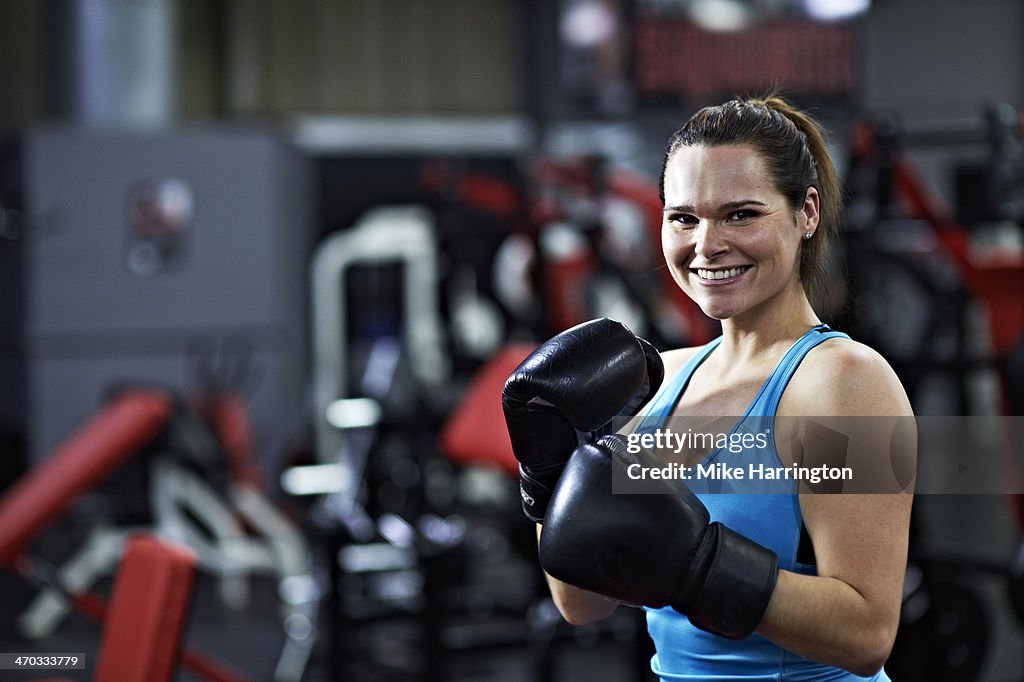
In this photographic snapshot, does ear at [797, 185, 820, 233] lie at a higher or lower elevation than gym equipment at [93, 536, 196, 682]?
higher

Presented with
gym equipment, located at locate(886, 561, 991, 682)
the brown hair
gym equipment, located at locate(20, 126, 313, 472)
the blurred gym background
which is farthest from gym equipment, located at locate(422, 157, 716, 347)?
the brown hair

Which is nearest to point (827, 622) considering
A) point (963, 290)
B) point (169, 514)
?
point (963, 290)

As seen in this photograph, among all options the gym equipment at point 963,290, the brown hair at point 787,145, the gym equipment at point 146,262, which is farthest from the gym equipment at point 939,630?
the gym equipment at point 146,262

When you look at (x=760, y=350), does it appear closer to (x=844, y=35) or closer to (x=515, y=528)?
(x=515, y=528)

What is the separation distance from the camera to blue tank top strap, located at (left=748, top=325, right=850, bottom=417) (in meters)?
0.94

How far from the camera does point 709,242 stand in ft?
2.98

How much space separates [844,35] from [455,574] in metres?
3.81

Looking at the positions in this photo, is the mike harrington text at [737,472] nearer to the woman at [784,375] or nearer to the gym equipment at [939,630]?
the woman at [784,375]

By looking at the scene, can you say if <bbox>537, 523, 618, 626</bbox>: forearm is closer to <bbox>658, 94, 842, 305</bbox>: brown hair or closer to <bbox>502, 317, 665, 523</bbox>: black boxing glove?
<bbox>502, 317, 665, 523</bbox>: black boxing glove

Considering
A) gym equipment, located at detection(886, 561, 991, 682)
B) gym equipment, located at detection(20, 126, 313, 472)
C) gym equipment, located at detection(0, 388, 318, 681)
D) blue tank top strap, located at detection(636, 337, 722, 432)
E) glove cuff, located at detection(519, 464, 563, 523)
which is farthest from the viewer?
gym equipment, located at detection(20, 126, 313, 472)

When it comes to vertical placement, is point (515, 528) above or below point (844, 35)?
below

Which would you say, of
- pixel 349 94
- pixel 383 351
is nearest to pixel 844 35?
pixel 383 351

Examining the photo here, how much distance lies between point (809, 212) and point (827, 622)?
0.35 metres

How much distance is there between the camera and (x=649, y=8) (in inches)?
215
